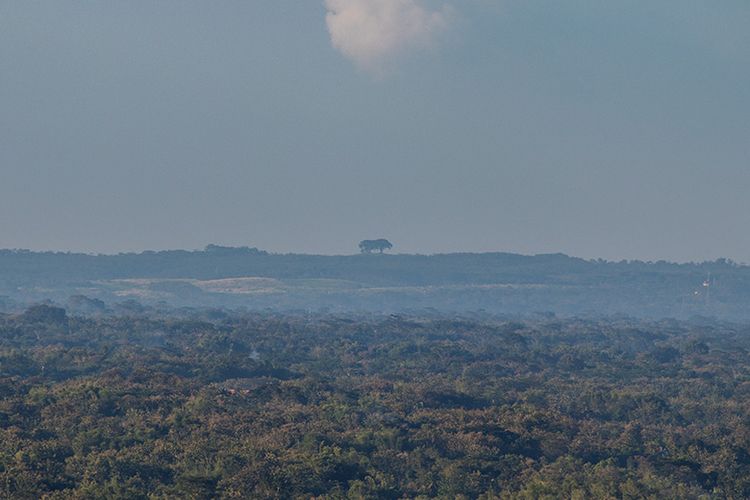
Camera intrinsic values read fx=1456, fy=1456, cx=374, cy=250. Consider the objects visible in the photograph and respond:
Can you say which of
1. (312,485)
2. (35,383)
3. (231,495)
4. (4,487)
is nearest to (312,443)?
(312,485)

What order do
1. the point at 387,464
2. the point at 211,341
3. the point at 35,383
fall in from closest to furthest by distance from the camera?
the point at 387,464 < the point at 35,383 < the point at 211,341

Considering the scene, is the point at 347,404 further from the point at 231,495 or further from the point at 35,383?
the point at 231,495

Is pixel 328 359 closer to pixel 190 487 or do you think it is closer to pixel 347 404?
pixel 347 404

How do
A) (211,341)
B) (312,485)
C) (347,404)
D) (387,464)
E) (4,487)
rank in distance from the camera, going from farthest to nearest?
(211,341) < (347,404) < (387,464) < (312,485) < (4,487)

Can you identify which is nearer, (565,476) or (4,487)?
(4,487)

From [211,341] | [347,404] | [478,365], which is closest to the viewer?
[347,404]

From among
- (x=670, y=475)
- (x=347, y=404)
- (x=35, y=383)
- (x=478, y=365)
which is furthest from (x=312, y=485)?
(x=478, y=365)
